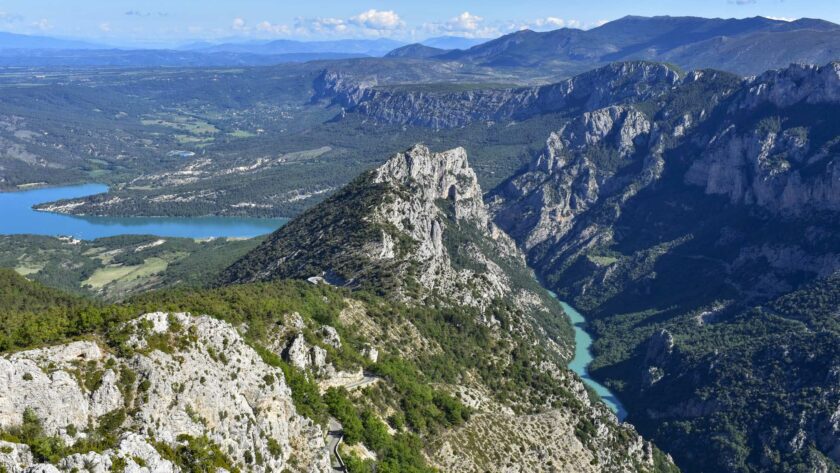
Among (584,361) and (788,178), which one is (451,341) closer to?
(584,361)

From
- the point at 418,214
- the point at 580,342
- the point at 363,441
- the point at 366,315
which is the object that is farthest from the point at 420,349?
the point at 580,342

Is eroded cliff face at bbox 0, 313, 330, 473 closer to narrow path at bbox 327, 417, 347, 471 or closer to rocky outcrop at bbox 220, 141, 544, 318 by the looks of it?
narrow path at bbox 327, 417, 347, 471

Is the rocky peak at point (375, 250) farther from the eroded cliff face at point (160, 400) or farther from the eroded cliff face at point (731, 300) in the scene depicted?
the eroded cliff face at point (160, 400)

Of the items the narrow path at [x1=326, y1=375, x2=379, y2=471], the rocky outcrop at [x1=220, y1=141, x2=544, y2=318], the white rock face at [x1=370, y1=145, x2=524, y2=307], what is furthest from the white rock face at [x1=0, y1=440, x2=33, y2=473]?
the white rock face at [x1=370, y1=145, x2=524, y2=307]

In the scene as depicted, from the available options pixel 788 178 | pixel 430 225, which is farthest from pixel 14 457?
pixel 788 178

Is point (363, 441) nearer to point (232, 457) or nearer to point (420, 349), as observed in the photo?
point (232, 457)
